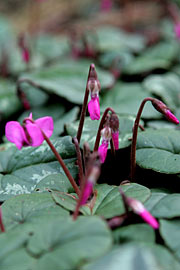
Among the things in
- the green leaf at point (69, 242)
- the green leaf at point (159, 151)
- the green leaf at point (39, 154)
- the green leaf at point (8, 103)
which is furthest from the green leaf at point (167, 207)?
the green leaf at point (8, 103)

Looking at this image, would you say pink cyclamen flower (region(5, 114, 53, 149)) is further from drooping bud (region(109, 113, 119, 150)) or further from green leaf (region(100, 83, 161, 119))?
green leaf (region(100, 83, 161, 119))

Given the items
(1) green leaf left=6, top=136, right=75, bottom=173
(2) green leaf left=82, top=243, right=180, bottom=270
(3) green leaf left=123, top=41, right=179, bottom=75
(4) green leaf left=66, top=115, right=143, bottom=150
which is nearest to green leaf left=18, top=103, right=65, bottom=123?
(4) green leaf left=66, top=115, right=143, bottom=150

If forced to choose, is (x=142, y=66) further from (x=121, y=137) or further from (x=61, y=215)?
(x=61, y=215)

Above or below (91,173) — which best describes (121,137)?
below

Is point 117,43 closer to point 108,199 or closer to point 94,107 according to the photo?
point 94,107

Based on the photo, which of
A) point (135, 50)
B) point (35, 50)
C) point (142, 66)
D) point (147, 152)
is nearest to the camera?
point (147, 152)

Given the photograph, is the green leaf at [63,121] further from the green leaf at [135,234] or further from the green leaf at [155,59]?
the green leaf at [155,59]

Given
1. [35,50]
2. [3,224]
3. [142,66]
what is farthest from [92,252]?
[35,50]

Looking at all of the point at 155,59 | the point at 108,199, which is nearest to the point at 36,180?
the point at 108,199
